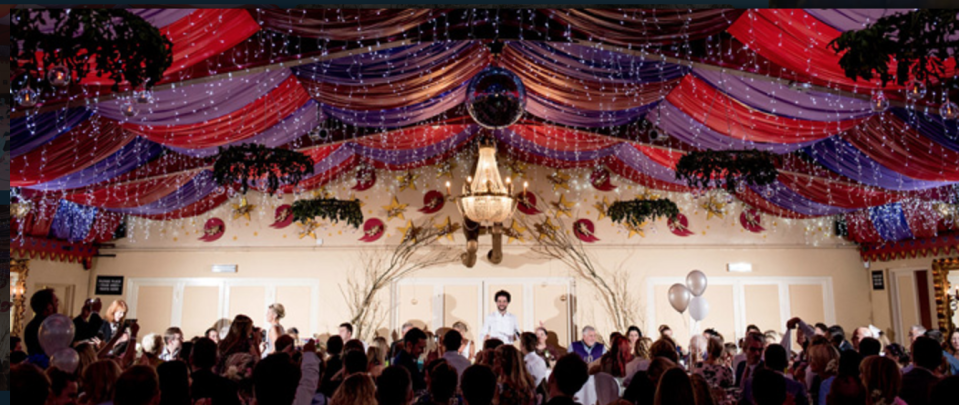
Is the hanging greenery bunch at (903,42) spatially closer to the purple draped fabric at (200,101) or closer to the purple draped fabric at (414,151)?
the purple draped fabric at (200,101)

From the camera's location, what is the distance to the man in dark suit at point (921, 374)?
3.79m

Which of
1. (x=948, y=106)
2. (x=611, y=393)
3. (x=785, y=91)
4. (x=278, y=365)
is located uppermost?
(x=785, y=91)

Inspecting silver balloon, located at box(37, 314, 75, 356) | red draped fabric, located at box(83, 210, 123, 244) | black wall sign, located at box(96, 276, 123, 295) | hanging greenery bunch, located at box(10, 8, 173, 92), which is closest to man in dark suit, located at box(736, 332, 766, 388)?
hanging greenery bunch, located at box(10, 8, 173, 92)

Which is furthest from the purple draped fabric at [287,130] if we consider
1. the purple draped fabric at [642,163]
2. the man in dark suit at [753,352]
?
the man in dark suit at [753,352]

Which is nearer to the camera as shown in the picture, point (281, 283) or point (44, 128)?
point (44, 128)

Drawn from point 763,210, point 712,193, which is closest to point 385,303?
point 712,193

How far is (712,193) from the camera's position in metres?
12.2

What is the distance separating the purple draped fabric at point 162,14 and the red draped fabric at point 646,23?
2.69 m

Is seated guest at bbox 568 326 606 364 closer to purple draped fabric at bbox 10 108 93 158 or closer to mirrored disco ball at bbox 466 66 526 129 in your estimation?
mirrored disco ball at bbox 466 66 526 129

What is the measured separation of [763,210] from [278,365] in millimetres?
11290

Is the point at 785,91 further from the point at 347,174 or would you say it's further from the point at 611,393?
the point at 347,174

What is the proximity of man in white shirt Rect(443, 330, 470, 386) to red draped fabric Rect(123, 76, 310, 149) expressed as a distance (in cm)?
351

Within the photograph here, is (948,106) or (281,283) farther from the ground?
(948,106)

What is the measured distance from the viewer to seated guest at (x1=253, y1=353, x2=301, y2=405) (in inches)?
113
